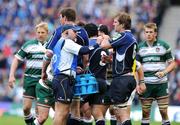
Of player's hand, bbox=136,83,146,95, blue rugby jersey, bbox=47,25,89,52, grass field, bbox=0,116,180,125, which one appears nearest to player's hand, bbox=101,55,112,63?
blue rugby jersey, bbox=47,25,89,52

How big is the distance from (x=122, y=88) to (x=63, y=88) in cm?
115

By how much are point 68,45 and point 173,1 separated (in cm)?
1743

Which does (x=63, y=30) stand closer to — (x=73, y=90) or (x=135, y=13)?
(x=73, y=90)

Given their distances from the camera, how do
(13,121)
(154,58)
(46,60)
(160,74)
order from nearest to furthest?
(46,60) → (160,74) → (154,58) → (13,121)

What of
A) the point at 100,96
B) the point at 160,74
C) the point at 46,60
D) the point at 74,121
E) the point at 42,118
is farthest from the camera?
the point at 160,74

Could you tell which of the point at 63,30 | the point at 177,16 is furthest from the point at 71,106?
the point at 177,16

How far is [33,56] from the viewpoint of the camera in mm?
15938

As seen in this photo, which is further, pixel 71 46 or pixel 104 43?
pixel 104 43

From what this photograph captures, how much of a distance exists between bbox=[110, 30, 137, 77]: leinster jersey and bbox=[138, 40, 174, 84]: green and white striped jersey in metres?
2.14

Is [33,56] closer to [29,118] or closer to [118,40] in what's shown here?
[29,118]

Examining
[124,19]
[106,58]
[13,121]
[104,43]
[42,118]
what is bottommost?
[42,118]

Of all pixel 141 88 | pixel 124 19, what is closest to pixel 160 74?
pixel 141 88

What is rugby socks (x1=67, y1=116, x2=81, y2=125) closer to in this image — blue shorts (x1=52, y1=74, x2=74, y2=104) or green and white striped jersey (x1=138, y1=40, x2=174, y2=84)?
blue shorts (x1=52, y1=74, x2=74, y2=104)

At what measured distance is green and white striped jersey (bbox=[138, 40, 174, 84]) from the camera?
15.9 meters
